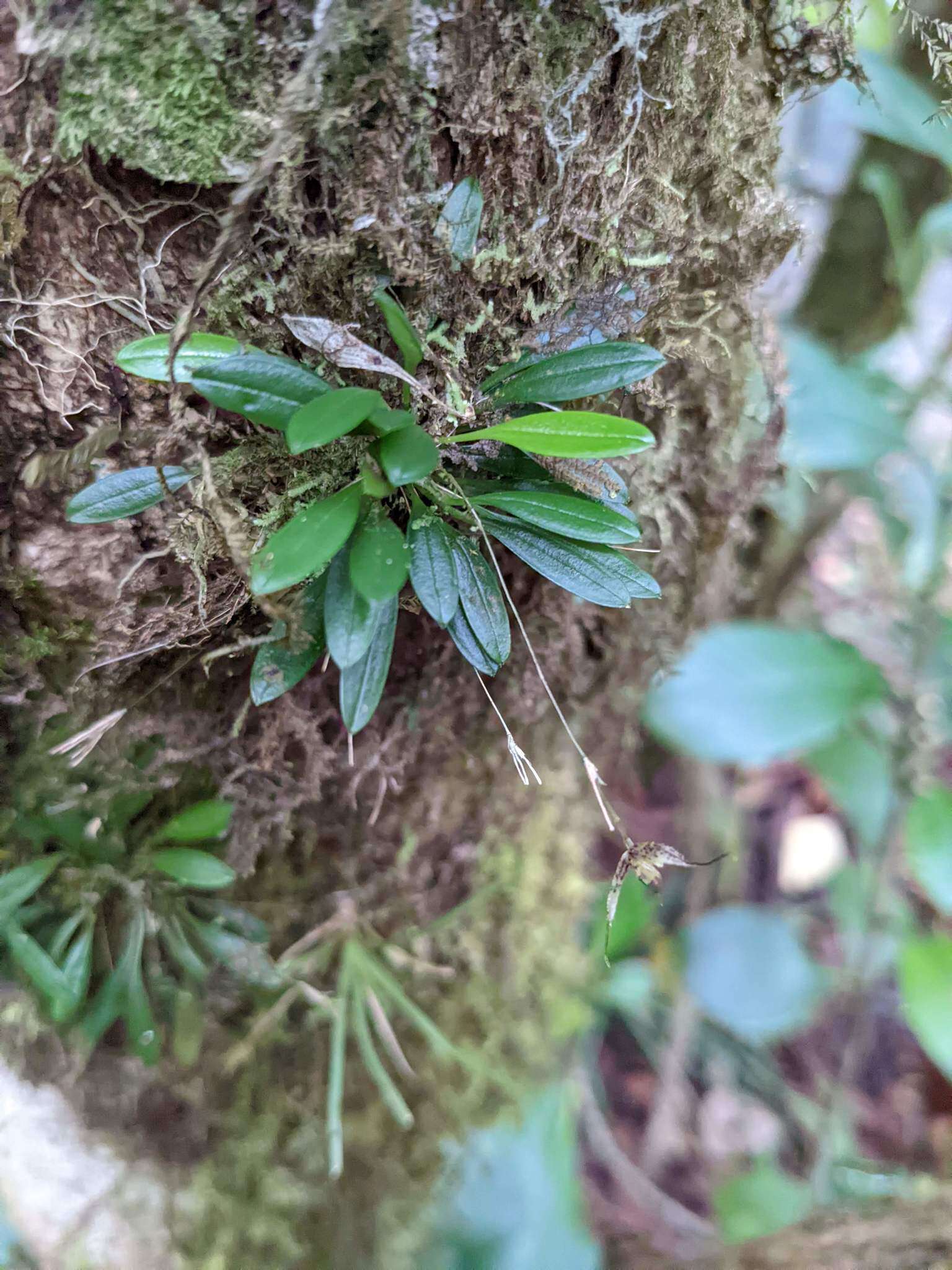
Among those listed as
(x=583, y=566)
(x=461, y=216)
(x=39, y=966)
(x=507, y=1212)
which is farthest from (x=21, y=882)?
(x=507, y=1212)

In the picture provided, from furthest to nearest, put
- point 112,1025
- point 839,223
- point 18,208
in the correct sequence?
1. point 839,223
2. point 112,1025
3. point 18,208

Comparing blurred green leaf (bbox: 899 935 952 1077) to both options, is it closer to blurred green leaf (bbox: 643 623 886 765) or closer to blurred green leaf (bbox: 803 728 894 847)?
blurred green leaf (bbox: 803 728 894 847)

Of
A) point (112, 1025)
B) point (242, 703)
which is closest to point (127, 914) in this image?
point (112, 1025)

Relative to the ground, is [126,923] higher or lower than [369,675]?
lower

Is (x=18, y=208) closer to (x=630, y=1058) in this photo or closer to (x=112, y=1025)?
(x=112, y=1025)

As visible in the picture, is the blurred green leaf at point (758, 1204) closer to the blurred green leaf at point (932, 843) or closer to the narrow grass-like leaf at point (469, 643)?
the blurred green leaf at point (932, 843)

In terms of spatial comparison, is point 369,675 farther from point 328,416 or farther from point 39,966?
point 39,966

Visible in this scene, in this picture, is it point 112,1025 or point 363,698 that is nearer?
point 363,698

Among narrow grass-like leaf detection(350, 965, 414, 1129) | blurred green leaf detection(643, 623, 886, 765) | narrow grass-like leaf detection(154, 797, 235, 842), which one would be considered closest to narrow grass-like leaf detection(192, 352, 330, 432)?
narrow grass-like leaf detection(154, 797, 235, 842)
